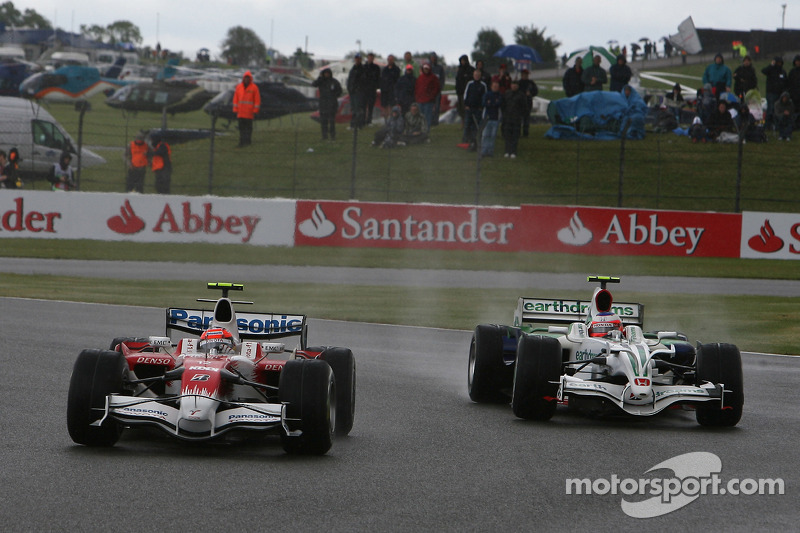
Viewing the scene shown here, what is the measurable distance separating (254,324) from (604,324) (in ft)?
9.57

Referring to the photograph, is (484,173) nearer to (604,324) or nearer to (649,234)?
(649,234)

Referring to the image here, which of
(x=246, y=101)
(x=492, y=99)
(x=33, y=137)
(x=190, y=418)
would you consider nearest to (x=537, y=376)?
(x=190, y=418)

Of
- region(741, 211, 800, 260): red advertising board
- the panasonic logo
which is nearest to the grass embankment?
region(741, 211, 800, 260): red advertising board

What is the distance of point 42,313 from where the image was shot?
15.0 metres

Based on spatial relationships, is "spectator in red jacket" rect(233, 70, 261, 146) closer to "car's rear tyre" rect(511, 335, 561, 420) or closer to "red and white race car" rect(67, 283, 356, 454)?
"car's rear tyre" rect(511, 335, 561, 420)

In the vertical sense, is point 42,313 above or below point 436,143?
below

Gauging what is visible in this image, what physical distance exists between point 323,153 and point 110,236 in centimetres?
585

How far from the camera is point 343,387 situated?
798cm

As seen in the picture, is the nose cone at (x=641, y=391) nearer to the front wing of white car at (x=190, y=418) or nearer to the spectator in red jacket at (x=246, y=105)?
the front wing of white car at (x=190, y=418)

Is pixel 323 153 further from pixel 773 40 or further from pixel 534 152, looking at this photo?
pixel 773 40

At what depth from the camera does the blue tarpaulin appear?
29.5 m

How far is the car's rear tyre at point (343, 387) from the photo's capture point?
796cm

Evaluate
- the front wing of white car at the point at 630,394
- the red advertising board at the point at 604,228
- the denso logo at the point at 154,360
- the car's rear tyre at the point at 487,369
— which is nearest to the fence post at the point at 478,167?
the red advertising board at the point at 604,228

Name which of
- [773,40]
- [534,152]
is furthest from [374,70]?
[773,40]
